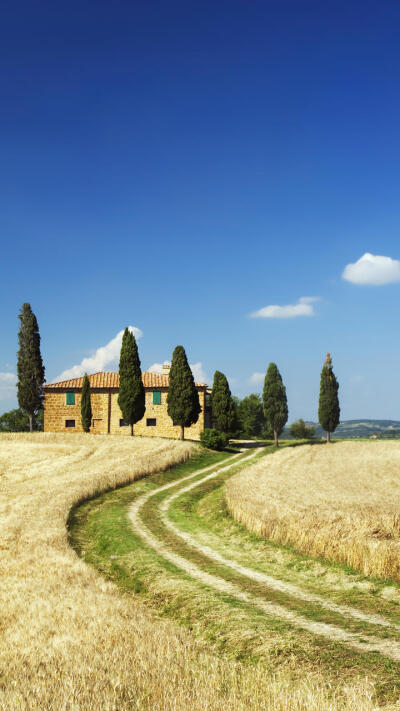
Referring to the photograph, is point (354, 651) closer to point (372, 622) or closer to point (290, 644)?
point (290, 644)

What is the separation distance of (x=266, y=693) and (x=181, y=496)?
22.5 m

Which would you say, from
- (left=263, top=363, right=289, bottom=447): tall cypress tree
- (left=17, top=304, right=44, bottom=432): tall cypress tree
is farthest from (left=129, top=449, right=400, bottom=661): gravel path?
(left=17, top=304, right=44, bottom=432): tall cypress tree

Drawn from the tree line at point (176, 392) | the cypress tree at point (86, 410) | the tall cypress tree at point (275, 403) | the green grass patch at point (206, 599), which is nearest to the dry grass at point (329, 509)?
the green grass patch at point (206, 599)

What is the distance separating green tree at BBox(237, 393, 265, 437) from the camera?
10288 centimetres

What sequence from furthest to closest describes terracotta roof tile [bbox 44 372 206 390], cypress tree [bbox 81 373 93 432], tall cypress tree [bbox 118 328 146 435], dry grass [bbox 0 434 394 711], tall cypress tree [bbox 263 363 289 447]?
terracotta roof tile [bbox 44 372 206 390] < cypress tree [bbox 81 373 93 432] < tall cypress tree [bbox 263 363 289 447] < tall cypress tree [bbox 118 328 146 435] < dry grass [bbox 0 434 394 711]

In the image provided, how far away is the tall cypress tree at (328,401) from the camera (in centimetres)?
6919

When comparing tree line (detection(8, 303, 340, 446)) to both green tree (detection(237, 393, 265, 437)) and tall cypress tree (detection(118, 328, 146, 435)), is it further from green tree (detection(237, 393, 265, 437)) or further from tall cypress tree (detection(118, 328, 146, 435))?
green tree (detection(237, 393, 265, 437))

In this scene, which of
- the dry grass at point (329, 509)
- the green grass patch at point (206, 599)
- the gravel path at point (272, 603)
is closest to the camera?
the green grass patch at point (206, 599)

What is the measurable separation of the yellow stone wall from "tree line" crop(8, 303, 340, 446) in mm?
1623

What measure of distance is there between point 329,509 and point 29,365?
2105 inches

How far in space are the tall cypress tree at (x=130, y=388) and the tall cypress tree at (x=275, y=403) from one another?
16103 mm

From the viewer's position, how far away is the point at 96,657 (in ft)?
29.4

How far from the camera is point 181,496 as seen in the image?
29703 millimetres

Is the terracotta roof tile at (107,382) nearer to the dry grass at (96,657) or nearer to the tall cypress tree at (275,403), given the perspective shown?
the tall cypress tree at (275,403)
